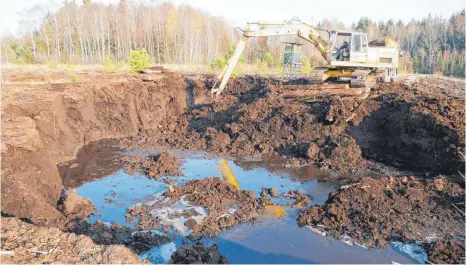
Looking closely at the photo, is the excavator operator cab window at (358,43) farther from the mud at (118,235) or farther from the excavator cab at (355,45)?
the mud at (118,235)

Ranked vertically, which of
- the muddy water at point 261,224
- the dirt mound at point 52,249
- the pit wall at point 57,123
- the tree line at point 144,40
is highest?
the tree line at point 144,40

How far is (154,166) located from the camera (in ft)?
30.5

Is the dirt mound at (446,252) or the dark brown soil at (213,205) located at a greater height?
the dark brown soil at (213,205)

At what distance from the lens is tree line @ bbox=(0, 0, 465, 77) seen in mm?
34875

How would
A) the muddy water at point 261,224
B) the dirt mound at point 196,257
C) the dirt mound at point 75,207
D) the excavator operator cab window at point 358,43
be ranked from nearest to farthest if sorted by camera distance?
1. the dirt mound at point 196,257
2. the muddy water at point 261,224
3. the dirt mound at point 75,207
4. the excavator operator cab window at point 358,43

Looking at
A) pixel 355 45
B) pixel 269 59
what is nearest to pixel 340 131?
pixel 355 45

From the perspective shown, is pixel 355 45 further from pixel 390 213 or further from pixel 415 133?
pixel 390 213

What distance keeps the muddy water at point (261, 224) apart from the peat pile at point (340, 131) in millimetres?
1165

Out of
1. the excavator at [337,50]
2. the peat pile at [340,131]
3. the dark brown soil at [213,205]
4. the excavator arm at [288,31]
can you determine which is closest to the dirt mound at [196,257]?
the dark brown soil at [213,205]

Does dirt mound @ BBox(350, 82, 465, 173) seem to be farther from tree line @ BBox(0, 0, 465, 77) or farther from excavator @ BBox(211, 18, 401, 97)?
tree line @ BBox(0, 0, 465, 77)

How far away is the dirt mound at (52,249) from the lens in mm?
3839

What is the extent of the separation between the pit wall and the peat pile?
129 centimetres

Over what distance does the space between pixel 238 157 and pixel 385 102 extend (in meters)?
5.35

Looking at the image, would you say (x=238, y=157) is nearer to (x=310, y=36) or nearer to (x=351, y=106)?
(x=351, y=106)
